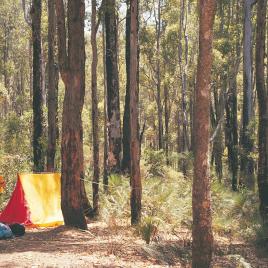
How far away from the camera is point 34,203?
11789 millimetres

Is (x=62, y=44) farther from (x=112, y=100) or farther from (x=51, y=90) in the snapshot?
(x=112, y=100)

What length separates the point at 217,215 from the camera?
43.2 ft

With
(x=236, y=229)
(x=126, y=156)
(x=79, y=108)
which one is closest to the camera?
(x=79, y=108)

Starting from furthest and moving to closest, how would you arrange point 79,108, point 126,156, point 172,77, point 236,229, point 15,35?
point 15,35, point 172,77, point 126,156, point 236,229, point 79,108

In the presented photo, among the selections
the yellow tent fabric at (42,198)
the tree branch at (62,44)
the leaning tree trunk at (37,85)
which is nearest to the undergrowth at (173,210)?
the yellow tent fabric at (42,198)

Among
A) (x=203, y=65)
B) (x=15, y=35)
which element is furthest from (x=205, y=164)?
(x=15, y=35)

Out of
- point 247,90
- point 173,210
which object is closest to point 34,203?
point 173,210

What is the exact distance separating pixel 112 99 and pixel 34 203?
202 inches

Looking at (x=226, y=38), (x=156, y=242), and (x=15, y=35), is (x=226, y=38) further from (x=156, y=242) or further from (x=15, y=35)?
(x=15, y=35)

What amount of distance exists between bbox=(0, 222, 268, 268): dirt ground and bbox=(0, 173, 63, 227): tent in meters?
0.66

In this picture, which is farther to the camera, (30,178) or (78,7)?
(30,178)

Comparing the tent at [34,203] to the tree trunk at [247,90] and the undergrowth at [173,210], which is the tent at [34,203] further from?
the tree trunk at [247,90]

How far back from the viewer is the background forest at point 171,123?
1294 centimetres

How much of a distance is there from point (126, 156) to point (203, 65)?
10720 millimetres
